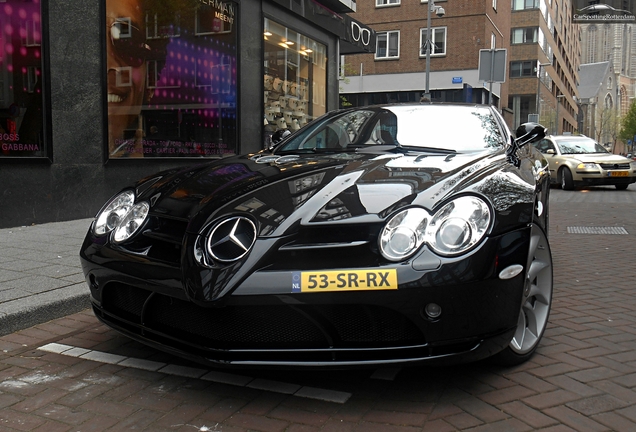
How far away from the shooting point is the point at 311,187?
2795mm

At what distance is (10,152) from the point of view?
7.09m

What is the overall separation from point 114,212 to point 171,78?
23.1ft

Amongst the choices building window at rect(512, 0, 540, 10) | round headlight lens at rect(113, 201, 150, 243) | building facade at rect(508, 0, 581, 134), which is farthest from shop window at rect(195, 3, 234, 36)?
building window at rect(512, 0, 540, 10)

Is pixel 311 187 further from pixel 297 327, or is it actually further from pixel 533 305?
pixel 533 305

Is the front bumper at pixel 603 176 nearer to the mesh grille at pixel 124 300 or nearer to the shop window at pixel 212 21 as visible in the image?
the shop window at pixel 212 21

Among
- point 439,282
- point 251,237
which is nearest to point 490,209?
point 439,282

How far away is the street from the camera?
2.41 metres

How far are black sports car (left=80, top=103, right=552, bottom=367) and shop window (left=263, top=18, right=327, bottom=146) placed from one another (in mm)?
8478

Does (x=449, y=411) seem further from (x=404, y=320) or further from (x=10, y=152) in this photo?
(x=10, y=152)

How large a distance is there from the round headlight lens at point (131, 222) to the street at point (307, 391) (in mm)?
659

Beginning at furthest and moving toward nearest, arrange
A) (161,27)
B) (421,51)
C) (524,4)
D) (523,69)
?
(524,4), (523,69), (421,51), (161,27)

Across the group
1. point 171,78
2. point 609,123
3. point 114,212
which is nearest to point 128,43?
point 171,78

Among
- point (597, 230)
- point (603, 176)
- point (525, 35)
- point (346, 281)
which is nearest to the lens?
point (346, 281)

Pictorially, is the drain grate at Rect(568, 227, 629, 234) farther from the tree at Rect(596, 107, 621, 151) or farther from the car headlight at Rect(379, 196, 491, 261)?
the tree at Rect(596, 107, 621, 151)
